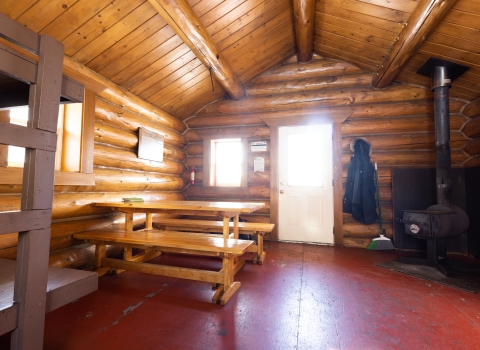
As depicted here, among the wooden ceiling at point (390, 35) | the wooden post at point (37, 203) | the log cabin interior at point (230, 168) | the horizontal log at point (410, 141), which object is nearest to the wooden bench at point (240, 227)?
the log cabin interior at point (230, 168)

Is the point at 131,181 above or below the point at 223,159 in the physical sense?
below

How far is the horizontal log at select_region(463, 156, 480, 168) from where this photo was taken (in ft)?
12.7

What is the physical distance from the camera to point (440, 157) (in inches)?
137

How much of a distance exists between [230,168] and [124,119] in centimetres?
252

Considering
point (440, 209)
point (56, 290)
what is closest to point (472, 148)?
point (440, 209)

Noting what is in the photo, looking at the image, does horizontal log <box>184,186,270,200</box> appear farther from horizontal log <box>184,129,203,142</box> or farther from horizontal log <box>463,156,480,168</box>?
horizontal log <box>463,156,480,168</box>

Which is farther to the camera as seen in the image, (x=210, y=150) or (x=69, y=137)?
(x=210, y=150)

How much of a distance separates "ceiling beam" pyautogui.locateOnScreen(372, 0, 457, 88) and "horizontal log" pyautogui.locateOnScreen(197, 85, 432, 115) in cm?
49

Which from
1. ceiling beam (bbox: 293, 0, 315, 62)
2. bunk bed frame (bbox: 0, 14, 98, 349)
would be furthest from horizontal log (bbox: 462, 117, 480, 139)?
bunk bed frame (bbox: 0, 14, 98, 349)

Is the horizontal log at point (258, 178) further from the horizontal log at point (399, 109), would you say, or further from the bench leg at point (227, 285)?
the bench leg at point (227, 285)

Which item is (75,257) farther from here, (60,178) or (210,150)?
(210,150)

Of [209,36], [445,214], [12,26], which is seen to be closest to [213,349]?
[12,26]

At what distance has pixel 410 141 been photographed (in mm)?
4320

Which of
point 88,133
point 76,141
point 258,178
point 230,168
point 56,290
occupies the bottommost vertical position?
point 56,290
